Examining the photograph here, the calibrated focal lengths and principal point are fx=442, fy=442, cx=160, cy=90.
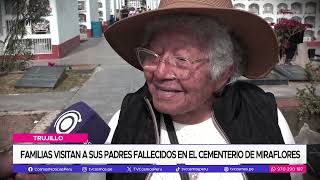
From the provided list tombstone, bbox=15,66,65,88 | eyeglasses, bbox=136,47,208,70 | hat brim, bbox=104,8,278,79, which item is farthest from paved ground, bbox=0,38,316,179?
eyeglasses, bbox=136,47,208,70

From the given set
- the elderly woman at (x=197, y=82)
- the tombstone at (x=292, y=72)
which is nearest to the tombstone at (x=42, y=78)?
the tombstone at (x=292, y=72)

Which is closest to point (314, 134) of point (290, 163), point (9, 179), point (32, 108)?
point (290, 163)

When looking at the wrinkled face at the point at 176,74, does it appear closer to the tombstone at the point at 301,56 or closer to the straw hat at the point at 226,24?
the straw hat at the point at 226,24

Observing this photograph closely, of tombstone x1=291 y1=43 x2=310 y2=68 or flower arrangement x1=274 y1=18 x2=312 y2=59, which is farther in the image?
tombstone x1=291 y1=43 x2=310 y2=68

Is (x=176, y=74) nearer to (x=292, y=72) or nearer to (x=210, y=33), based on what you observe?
(x=210, y=33)

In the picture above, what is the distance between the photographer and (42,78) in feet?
30.8

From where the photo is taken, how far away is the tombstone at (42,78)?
9133mm

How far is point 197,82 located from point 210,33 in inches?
7.7

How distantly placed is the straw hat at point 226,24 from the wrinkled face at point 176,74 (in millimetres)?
96

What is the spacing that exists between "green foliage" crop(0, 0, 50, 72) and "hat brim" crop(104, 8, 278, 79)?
9.31m

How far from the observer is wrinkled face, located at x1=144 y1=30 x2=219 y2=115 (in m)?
1.61

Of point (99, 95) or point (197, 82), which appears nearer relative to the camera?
point (197, 82)

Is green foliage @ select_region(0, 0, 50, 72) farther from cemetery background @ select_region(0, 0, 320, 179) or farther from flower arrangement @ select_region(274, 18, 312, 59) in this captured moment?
flower arrangement @ select_region(274, 18, 312, 59)

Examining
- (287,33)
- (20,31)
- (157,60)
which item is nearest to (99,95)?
(20,31)
